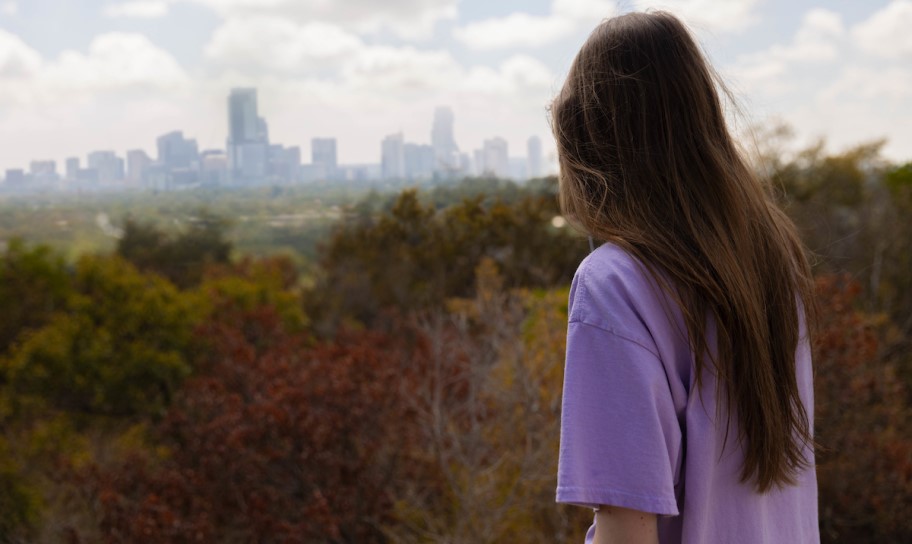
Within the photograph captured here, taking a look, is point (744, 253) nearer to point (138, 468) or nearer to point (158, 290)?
point (138, 468)

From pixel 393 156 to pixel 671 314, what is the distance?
738 inches

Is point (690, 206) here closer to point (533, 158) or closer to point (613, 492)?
point (613, 492)

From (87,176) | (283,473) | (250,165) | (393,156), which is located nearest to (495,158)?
(393,156)

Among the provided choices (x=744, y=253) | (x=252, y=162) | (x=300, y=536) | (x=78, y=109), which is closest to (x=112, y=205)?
(x=252, y=162)

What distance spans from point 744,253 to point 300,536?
5359 millimetres

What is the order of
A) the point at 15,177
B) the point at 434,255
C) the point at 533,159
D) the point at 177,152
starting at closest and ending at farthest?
the point at 434,255 → the point at 533,159 → the point at 15,177 → the point at 177,152

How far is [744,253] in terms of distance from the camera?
101 centimetres

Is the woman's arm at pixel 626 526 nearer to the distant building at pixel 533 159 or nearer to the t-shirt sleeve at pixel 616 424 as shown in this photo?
the t-shirt sleeve at pixel 616 424

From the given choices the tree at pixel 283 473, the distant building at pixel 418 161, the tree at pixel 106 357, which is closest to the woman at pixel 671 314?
the tree at pixel 283 473

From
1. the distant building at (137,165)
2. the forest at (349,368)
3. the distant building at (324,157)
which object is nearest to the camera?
the forest at (349,368)

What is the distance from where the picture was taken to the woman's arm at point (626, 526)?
911 mm

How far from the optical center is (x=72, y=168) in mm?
18922

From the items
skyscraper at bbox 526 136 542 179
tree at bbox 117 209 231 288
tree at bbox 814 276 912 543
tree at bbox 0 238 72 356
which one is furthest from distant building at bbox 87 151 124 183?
tree at bbox 814 276 912 543

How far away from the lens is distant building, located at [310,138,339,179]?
1948cm
